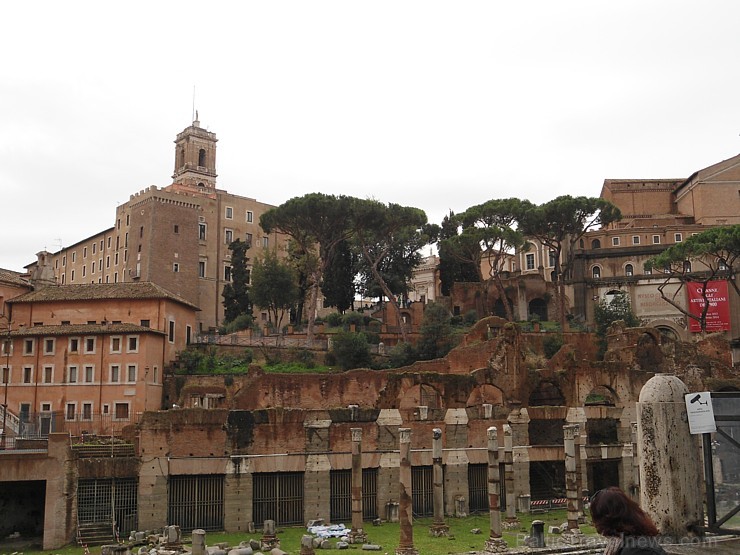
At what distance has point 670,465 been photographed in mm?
5941

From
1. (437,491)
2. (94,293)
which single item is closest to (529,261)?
(94,293)

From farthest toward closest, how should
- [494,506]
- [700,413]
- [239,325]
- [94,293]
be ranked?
[239,325] < [94,293] < [494,506] < [700,413]

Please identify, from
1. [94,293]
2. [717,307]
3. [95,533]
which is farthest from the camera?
[717,307]

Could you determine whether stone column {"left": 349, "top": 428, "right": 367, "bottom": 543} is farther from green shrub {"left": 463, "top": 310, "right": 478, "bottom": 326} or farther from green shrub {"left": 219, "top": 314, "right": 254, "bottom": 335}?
green shrub {"left": 463, "top": 310, "right": 478, "bottom": 326}

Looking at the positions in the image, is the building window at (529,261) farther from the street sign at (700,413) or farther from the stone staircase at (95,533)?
the street sign at (700,413)

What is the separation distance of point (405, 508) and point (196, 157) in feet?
210

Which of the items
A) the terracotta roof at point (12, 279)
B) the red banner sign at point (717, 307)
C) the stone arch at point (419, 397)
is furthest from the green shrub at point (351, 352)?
the red banner sign at point (717, 307)

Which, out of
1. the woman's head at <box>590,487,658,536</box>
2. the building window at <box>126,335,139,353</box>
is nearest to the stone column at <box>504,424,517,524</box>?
the building window at <box>126,335,139,353</box>

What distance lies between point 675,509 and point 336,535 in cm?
1802

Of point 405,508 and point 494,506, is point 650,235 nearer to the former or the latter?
point 494,506

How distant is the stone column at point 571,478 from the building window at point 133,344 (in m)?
20.1

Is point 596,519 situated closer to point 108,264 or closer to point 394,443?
point 394,443

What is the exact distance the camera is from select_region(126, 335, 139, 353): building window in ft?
115

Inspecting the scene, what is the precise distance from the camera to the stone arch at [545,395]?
1372 inches
